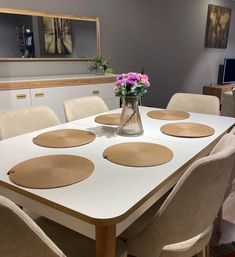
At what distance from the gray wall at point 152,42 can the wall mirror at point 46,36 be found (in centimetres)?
8

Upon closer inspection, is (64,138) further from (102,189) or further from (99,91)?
(99,91)

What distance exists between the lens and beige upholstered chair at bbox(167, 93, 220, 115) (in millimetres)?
2252

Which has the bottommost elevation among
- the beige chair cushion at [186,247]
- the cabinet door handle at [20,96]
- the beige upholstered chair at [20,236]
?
the beige chair cushion at [186,247]

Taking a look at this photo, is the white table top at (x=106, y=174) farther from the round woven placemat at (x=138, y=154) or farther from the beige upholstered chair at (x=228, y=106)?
the beige upholstered chair at (x=228, y=106)

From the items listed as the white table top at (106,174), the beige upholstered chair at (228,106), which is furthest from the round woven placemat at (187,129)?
the beige upholstered chair at (228,106)

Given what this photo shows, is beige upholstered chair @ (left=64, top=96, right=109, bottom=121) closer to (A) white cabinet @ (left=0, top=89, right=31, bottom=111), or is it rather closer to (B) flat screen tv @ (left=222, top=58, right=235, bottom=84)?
(A) white cabinet @ (left=0, top=89, right=31, bottom=111)

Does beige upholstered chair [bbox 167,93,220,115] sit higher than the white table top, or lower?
higher

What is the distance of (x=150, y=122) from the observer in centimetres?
182

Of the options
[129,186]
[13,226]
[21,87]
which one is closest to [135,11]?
[21,87]

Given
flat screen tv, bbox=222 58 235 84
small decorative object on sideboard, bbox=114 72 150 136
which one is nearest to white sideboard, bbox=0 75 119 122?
small decorative object on sideboard, bbox=114 72 150 136

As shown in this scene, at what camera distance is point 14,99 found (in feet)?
8.33

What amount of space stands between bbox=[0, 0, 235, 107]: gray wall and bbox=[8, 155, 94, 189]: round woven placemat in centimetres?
217

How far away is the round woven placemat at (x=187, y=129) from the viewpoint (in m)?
1.50

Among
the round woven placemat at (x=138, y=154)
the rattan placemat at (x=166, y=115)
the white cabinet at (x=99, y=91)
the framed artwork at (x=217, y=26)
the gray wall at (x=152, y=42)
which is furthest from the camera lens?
the framed artwork at (x=217, y=26)
